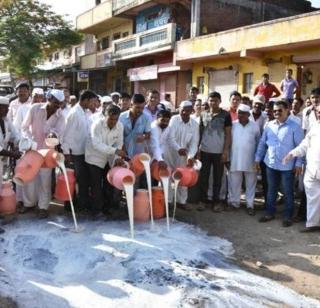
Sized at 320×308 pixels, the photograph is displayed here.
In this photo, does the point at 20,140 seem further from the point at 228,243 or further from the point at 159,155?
the point at 228,243

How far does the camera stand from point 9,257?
465cm

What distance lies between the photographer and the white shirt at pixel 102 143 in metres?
5.62

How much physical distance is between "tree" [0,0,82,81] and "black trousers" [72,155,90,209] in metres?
18.7

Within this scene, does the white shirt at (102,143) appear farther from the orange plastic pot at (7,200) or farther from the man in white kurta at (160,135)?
the orange plastic pot at (7,200)

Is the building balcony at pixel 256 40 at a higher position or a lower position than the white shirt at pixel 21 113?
higher

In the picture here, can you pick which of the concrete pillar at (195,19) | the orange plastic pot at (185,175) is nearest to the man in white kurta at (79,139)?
the orange plastic pot at (185,175)

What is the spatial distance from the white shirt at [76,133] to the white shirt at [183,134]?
1.29 metres

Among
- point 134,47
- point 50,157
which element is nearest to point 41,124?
point 50,157

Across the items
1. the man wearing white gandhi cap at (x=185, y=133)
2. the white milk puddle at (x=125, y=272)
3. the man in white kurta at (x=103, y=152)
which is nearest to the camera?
the white milk puddle at (x=125, y=272)

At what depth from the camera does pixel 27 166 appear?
17.5 ft

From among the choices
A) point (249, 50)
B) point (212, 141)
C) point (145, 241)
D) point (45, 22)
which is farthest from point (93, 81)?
point (145, 241)

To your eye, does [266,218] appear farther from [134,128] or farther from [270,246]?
[134,128]

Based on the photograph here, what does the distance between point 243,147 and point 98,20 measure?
876 inches

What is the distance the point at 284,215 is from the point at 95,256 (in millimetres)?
3001
